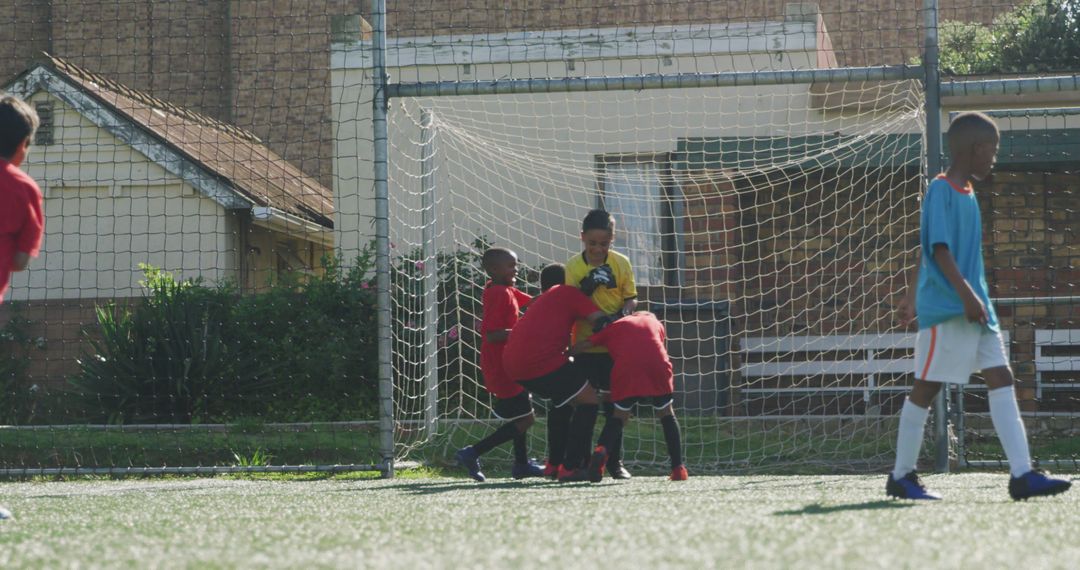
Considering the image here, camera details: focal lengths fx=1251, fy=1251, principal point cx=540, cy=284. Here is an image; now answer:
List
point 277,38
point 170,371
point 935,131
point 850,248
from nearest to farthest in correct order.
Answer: point 935,131
point 170,371
point 850,248
point 277,38

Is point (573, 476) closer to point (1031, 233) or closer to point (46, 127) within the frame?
point (1031, 233)

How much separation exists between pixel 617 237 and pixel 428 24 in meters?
11.6

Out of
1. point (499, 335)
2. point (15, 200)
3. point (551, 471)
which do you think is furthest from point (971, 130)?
point (15, 200)

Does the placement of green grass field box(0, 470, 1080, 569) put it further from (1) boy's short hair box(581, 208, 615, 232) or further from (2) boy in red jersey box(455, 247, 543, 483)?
(1) boy's short hair box(581, 208, 615, 232)

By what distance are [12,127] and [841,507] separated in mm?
3370

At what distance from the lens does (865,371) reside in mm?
10703

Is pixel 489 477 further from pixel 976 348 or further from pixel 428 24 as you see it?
pixel 428 24

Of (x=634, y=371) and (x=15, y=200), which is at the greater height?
(x=15, y=200)

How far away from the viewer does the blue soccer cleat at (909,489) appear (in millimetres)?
4742

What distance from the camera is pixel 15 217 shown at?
4.59m

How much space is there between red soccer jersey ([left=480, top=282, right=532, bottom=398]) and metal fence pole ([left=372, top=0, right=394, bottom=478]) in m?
0.73

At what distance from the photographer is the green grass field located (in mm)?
3125

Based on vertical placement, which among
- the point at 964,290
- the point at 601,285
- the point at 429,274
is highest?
the point at 429,274

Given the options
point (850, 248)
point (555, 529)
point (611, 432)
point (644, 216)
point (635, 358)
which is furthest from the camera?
point (644, 216)
